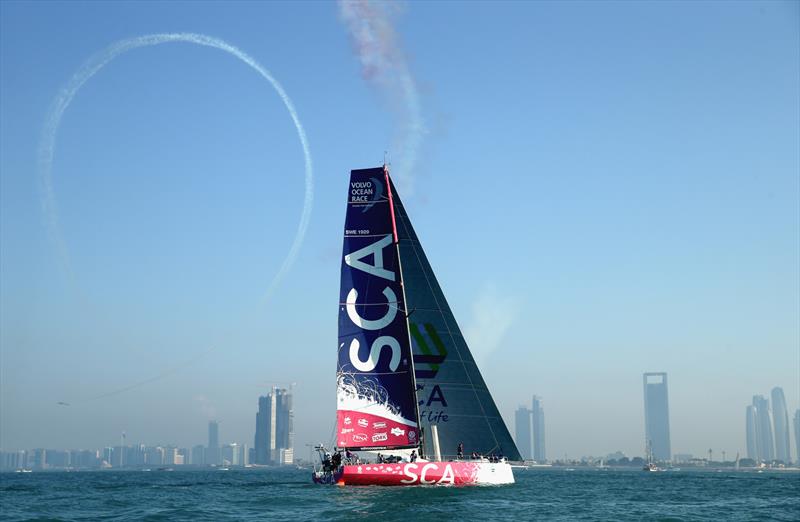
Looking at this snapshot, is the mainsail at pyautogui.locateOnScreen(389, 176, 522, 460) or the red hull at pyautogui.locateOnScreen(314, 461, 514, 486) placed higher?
the mainsail at pyautogui.locateOnScreen(389, 176, 522, 460)

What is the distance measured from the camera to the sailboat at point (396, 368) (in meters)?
42.2

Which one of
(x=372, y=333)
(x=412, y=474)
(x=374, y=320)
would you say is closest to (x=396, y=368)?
(x=372, y=333)

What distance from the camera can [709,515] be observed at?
35.0 metres

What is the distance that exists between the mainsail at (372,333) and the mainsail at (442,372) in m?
1.14

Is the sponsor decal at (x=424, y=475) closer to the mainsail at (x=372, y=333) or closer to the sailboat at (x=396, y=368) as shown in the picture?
the sailboat at (x=396, y=368)

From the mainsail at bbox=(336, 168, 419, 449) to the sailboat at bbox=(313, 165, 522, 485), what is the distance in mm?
51

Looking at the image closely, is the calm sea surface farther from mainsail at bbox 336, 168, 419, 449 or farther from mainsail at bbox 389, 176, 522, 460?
Answer: mainsail at bbox 336, 168, 419, 449

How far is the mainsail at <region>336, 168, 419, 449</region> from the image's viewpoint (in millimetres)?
42281

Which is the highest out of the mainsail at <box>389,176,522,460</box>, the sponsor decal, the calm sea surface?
the mainsail at <box>389,176,522,460</box>

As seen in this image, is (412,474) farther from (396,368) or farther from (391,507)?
(391,507)

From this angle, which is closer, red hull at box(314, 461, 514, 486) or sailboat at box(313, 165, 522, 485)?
red hull at box(314, 461, 514, 486)

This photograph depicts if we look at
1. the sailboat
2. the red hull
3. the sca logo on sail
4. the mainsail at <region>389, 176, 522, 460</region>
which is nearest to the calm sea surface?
the red hull

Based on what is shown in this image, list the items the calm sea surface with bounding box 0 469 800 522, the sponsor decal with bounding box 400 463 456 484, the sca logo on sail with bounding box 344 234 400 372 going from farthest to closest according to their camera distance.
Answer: the sca logo on sail with bounding box 344 234 400 372 < the sponsor decal with bounding box 400 463 456 484 < the calm sea surface with bounding box 0 469 800 522

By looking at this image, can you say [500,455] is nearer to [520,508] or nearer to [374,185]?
[520,508]
